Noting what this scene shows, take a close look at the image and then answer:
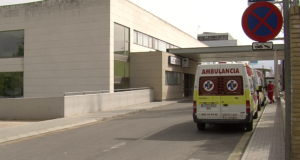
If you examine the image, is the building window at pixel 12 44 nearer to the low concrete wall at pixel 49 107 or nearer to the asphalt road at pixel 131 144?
the low concrete wall at pixel 49 107

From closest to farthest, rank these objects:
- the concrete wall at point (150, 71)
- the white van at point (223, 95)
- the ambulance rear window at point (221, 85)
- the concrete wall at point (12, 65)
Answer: the white van at point (223, 95), the ambulance rear window at point (221, 85), the concrete wall at point (150, 71), the concrete wall at point (12, 65)

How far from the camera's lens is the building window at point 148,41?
92.7 ft

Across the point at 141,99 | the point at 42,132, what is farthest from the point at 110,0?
the point at 42,132

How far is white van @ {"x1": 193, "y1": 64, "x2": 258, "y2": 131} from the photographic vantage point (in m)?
10.2

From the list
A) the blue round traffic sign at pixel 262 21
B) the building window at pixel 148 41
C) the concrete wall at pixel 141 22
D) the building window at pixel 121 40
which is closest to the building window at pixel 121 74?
the building window at pixel 121 40

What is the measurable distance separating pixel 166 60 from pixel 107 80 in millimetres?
6653

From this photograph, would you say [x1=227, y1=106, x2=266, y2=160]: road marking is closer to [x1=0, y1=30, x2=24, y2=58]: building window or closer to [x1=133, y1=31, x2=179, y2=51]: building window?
[x1=133, y1=31, x2=179, y2=51]: building window

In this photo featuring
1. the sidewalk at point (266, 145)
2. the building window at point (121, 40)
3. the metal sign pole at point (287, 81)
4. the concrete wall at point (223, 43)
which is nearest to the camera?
the metal sign pole at point (287, 81)

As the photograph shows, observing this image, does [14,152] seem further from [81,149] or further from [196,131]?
[196,131]

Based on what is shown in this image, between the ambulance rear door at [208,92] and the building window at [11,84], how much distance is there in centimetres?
2159

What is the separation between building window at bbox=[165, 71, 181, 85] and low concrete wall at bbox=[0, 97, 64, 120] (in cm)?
1399

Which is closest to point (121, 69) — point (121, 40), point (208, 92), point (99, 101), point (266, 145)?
point (121, 40)

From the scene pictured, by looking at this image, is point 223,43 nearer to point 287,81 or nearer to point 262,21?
point 262,21

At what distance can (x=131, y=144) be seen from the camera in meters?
8.84
